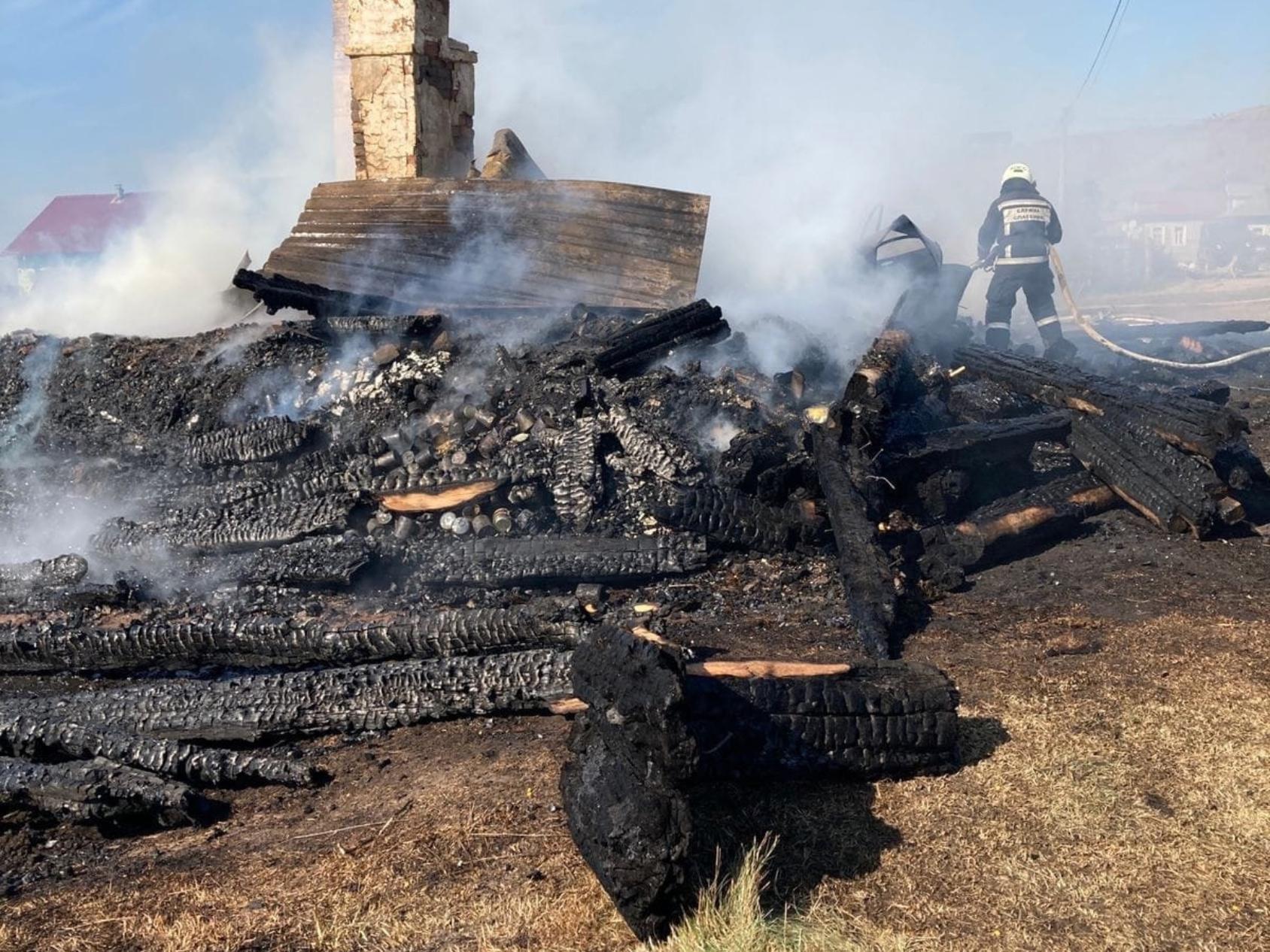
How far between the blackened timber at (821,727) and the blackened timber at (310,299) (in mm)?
6719

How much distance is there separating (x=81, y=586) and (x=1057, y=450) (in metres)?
7.54

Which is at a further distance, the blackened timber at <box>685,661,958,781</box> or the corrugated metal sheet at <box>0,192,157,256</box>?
the corrugated metal sheet at <box>0,192,157,256</box>

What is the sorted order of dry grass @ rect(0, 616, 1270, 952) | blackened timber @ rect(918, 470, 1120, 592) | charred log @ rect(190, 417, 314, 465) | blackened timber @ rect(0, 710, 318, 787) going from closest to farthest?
1. dry grass @ rect(0, 616, 1270, 952)
2. blackened timber @ rect(0, 710, 318, 787)
3. blackened timber @ rect(918, 470, 1120, 592)
4. charred log @ rect(190, 417, 314, 465)

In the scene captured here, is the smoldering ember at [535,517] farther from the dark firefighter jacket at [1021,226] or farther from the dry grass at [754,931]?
the dark firefighter jacket at [1021,226]

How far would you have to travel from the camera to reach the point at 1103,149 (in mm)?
49438

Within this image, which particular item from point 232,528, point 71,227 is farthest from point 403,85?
point 71,227

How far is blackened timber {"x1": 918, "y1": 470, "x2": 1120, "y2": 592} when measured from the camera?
6.21m

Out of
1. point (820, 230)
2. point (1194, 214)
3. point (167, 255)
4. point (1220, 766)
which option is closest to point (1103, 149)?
point (1194, 214)

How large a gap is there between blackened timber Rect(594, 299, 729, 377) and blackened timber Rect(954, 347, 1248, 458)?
8.36 ft

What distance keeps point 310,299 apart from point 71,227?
1401 inches

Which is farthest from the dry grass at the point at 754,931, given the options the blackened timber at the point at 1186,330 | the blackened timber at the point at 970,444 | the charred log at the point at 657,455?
the blackened timber at the point at 1186,330

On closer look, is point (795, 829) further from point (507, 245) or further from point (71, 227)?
point (71, 227)

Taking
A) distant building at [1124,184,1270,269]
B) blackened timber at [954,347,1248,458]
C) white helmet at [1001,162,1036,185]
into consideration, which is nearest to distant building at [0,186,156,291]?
white helmet at [1001,162,1036,185]

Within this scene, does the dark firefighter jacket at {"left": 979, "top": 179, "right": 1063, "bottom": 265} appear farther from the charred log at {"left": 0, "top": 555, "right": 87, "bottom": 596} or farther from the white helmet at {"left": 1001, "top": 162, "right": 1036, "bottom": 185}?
the charred log at {"left": 0, "top": 555, "right": 87, "bottom": 596}
